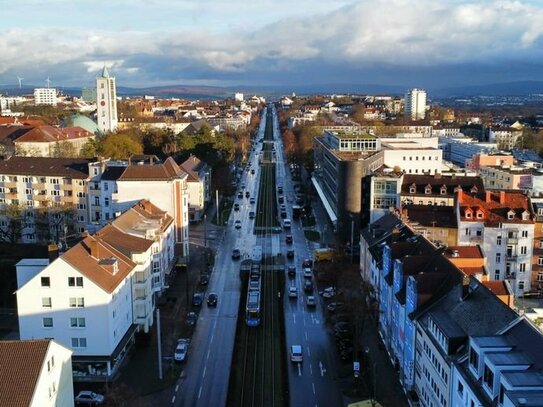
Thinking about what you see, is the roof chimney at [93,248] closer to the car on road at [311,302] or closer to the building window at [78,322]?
the building window at [78,322]

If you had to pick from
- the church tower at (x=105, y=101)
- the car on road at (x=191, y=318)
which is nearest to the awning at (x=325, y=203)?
the car on road at (x=191, y=318)

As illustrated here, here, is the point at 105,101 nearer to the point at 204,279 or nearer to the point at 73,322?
the point at 204,279

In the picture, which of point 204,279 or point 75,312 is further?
point 204,279

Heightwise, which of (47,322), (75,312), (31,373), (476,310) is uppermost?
(476,310)

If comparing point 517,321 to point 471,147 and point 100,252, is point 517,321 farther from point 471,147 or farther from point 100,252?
point 471,147

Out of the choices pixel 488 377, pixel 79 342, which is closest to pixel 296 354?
pixel 79 342

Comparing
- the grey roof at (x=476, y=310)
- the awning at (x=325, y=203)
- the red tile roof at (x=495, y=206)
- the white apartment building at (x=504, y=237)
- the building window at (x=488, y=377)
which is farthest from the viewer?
the awning at (x=325, y=203)

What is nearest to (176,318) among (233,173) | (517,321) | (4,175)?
(517,321)
